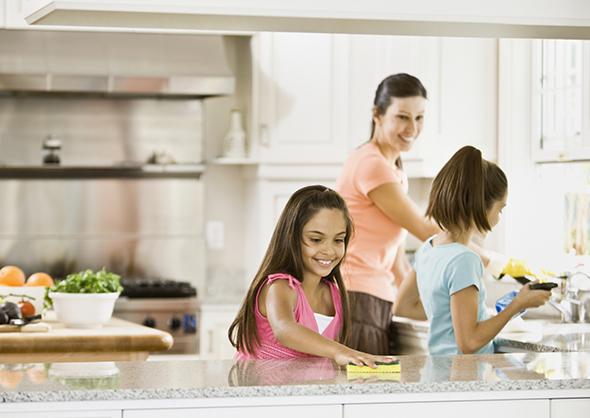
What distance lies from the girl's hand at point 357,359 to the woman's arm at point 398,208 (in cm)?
136

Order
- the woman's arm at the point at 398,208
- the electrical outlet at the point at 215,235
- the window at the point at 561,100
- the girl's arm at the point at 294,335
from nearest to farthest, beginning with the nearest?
1. the girl's arm at the point at 294,335
2. the woman's arm at the point at 398,208
3. the window at the point at 561,100
4. the electrical outlet at the point at 215,235

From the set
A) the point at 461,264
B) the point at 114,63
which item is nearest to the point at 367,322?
the point at 461,264

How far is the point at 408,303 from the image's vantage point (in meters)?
3.30

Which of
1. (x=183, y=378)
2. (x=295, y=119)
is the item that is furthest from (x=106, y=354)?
(x=295, y=119)

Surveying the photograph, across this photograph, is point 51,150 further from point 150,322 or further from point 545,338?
point 545,338

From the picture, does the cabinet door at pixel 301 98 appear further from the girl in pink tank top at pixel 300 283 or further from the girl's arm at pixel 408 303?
the girl in pink tank top at pixel 300 283

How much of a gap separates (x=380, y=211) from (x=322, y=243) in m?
0.97

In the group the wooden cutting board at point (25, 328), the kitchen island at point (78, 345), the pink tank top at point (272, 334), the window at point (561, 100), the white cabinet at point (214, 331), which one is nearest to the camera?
the pink tank top at point (272, 334)

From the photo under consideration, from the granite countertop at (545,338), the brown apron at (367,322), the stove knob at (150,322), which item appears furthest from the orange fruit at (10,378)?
the stove knob at (150,322)

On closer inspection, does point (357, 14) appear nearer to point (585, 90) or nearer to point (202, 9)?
point (202, 9)

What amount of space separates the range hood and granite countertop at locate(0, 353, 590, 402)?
116 inches

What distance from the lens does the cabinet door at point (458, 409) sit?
1884mm

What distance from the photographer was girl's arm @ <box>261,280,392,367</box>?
2102 millimetres

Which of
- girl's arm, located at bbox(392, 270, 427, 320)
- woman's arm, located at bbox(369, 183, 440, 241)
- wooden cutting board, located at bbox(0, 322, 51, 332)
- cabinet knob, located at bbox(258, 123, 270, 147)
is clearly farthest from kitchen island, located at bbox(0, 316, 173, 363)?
cabinet knob, located at bbox(258, 123, 270, 147)
